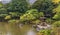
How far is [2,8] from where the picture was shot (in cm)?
1271

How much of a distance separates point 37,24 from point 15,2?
2.52 metres

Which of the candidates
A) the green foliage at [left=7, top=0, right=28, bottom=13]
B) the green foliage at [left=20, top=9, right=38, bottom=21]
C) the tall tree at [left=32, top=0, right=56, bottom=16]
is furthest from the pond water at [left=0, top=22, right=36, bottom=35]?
the tall tree at [left=32, top=0, right=56, bottom=16]

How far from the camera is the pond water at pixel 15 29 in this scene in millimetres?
9609

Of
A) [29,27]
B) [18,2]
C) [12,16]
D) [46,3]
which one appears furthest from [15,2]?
[29,27]

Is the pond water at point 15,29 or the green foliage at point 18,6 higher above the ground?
the green foliage at point 18,6

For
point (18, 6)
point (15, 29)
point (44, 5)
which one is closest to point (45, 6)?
point (44, 5)

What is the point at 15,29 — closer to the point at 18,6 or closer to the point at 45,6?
the point at 18,6

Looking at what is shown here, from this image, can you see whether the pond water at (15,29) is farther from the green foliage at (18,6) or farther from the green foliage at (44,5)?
the green foliage at (44,5)

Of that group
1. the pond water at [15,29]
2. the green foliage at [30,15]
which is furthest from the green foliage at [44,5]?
the pond water at [15,29]

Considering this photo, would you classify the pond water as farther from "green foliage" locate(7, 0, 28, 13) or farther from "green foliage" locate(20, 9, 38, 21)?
"green foliage" locate(7, 0, 28, 13)

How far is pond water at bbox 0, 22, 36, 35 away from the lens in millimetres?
9609

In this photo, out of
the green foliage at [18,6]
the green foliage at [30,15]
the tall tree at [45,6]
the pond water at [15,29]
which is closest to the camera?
the pond water at [15,29]

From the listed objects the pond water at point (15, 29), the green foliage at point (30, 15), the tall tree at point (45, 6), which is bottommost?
the pond water at point (15, 29)

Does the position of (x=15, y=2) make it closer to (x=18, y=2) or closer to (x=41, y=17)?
(x=18, y=2)
